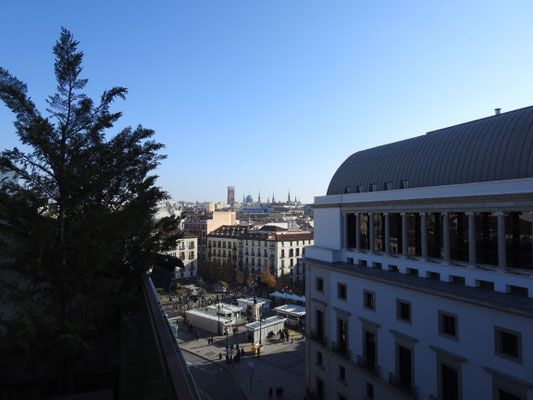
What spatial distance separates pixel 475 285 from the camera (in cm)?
1844

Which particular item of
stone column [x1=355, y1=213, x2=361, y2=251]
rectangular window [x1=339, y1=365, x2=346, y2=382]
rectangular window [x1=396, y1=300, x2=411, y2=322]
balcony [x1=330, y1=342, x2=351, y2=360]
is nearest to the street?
rectangular window [x1=339, y1=365, x2=346, y2=382]

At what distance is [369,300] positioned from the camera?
79.9 feet

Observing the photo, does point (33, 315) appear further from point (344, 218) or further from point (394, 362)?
point (344, 218)

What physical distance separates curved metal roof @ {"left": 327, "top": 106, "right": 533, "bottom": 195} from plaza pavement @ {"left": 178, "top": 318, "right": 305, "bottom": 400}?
19.2m

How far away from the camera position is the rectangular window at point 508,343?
1552 cm

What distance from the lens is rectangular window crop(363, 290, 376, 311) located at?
23803 millimetres

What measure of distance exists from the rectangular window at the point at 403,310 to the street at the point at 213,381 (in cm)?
1655

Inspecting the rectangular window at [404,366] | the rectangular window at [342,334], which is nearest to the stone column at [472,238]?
the rectangular window at [404,366]

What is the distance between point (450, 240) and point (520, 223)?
3.95 m

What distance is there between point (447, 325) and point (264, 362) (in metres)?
24.1

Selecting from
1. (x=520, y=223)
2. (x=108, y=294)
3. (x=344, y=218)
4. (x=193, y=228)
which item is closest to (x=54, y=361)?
(x=108, y=294)

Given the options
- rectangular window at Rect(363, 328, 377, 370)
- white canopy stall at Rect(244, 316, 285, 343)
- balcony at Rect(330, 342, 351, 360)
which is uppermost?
rectangular window at Rect(363, 328, 377, 370)

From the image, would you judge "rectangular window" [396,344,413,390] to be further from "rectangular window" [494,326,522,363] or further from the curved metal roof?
the curved metal roof

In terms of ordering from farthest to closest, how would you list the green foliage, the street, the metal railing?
1. the street
2. the green foliage
3. the metal railing
